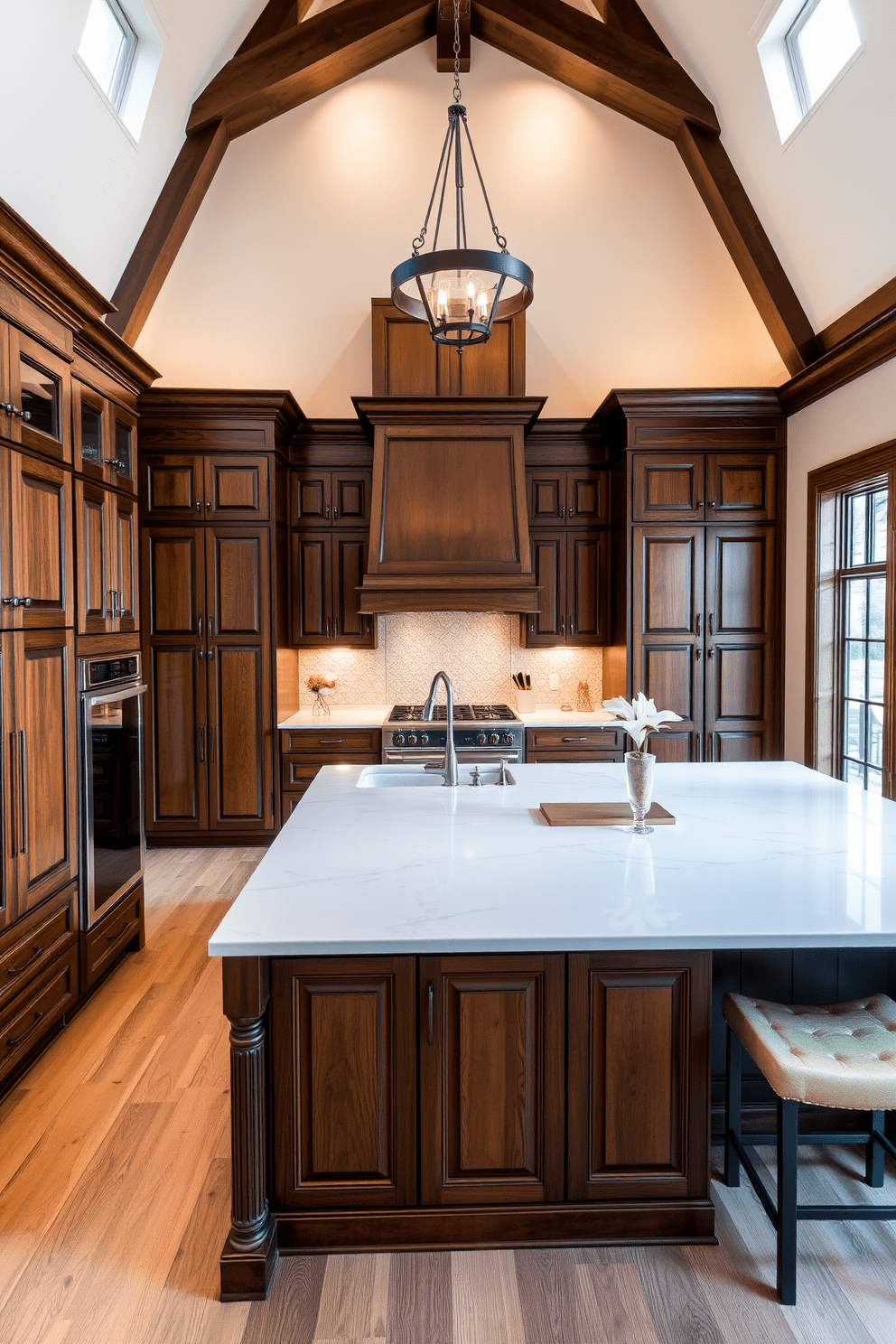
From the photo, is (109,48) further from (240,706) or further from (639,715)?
(639,715)

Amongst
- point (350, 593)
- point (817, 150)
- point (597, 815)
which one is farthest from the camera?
point (350, 593)

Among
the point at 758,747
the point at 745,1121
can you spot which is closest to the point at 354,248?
the point at 758,747

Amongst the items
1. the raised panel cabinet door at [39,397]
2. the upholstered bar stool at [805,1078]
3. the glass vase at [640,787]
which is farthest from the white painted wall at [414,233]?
the upholstered bar stool at [805,1078]

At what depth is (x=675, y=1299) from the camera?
170 cm

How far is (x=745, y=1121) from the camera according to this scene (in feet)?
7.15

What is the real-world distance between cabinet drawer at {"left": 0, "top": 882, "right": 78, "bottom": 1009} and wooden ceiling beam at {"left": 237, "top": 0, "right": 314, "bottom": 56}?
472 centimetres

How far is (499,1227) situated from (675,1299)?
39 centimetres

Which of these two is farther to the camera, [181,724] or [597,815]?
[181,724]

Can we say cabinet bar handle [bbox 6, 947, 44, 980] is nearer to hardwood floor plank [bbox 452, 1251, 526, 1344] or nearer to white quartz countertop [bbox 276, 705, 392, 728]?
hardwood floor plank [bbox 452, 1251, 526, 1344]

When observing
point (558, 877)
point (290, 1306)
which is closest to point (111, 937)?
point (290, 1306)

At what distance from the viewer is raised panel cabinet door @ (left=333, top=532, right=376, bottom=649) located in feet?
17.5

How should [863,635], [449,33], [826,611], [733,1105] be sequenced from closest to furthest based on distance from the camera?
A: [733,1105] < [863,635] < [826,611] < [449,33]

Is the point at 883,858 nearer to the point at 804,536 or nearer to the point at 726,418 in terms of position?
the point at 804,536

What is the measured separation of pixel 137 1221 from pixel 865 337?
4.34 m
